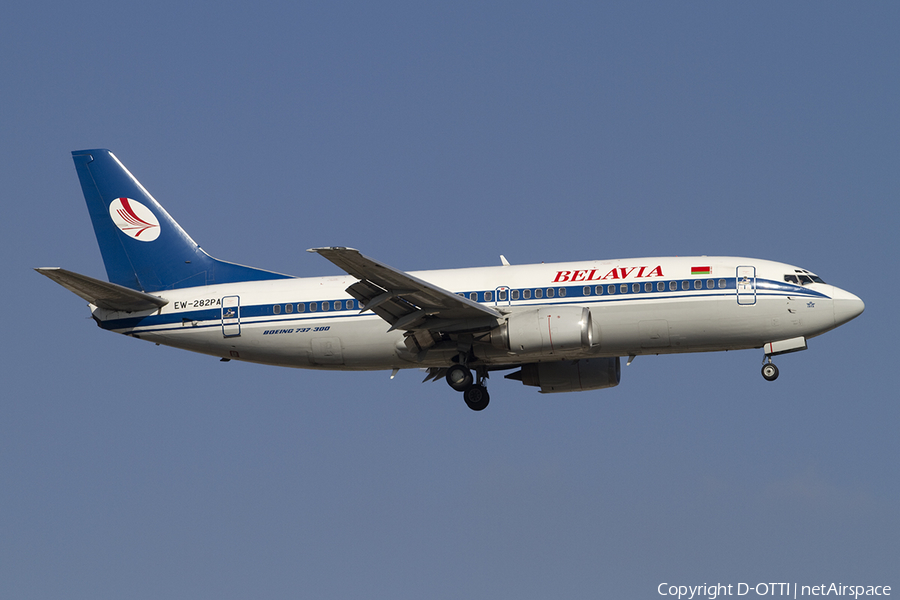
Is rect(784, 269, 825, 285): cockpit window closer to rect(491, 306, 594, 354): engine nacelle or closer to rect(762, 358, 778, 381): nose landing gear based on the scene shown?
rect(762, 358, 778, 381): nose landing gear

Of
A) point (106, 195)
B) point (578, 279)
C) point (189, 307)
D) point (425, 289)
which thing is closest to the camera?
point (425, 289)

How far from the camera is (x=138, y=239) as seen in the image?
134 feet

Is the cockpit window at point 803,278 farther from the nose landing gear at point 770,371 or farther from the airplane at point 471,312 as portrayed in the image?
the nose landing gear at point 770,371

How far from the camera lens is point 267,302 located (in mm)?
37656

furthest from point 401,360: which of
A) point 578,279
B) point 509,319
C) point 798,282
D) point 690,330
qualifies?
point 798,282

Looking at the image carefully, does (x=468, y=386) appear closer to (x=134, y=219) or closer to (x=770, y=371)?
(x=770, y=371)

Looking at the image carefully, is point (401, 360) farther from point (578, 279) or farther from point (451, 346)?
point (578, 279)

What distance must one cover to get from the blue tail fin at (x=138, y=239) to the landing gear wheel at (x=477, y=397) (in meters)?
7.83

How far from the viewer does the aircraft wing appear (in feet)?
107

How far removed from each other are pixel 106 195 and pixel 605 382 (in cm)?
2032

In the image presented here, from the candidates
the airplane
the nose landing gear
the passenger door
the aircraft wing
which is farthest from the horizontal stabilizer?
the nose landing gear

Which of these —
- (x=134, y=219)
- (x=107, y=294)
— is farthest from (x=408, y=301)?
(x=134, y=219)

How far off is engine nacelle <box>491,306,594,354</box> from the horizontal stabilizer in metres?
12.6

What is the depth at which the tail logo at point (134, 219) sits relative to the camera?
4106 cm
